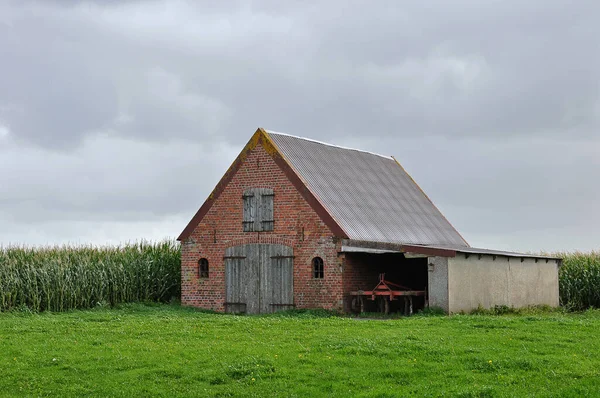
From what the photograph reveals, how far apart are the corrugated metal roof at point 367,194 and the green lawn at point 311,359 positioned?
8647 millimetres

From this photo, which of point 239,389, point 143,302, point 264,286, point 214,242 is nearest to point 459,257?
point 264,286

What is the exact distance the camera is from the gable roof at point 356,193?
104 ft

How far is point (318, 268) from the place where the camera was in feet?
102

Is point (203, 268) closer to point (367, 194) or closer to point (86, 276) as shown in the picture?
point (86, 276)

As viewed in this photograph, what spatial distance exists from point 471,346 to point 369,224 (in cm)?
1423

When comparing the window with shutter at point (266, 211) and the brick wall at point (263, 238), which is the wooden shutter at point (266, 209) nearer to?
the window with shutter at point (266, 211)

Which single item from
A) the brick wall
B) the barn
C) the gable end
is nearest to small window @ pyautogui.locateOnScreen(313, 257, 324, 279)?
the barn

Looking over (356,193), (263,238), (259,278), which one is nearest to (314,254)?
(263,238)

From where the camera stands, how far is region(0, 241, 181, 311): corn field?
105 feet

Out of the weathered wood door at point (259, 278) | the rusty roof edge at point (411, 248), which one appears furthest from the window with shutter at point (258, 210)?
the rusty roof edge at point (411, 248)

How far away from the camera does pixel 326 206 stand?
3123cm

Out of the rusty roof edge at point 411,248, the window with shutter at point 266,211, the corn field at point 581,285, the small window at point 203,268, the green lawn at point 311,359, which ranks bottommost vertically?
the green lawn at point 311,359

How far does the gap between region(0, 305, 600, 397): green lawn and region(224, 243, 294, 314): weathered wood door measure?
281 inches

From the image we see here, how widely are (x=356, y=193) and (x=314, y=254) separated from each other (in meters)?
5.11
